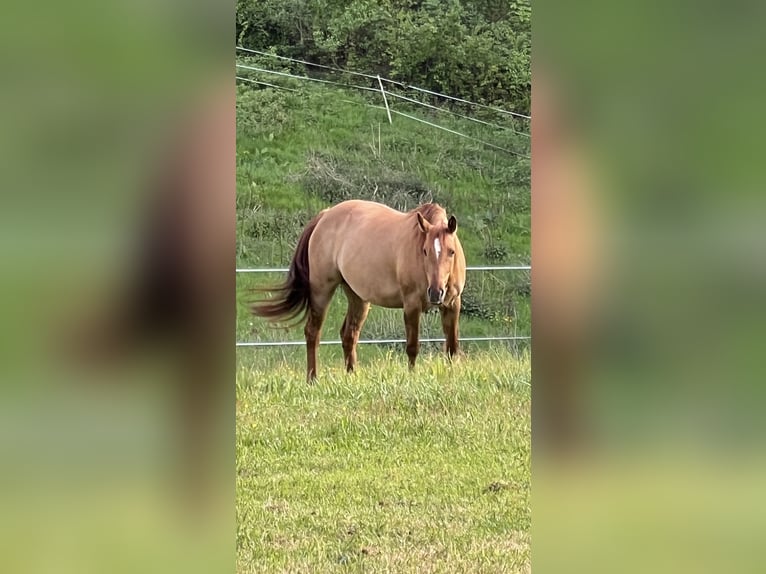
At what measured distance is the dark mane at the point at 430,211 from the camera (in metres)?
2.38

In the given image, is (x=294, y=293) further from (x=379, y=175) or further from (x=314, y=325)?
(x=379, y=175)

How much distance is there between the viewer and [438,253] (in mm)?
2402

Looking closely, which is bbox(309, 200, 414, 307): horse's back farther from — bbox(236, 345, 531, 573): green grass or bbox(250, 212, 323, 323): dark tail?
bbox(236, 345, 531, 573): green grass

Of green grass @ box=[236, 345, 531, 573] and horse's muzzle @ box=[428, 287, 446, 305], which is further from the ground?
horse's muzzle @ box=[428, 287, 446, 305]

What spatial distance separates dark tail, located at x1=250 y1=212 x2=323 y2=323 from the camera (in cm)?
238
